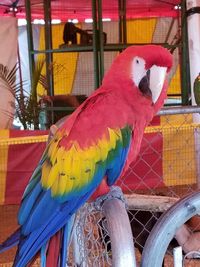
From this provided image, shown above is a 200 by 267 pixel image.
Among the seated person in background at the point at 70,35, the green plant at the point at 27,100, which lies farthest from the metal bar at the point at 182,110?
the seated person in background at the point at 70,35

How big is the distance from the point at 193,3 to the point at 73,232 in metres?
1.71

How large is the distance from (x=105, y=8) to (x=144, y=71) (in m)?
4.37

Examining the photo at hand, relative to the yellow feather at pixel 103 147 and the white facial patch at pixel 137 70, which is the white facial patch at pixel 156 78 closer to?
the white facial patch at pixel 137 70

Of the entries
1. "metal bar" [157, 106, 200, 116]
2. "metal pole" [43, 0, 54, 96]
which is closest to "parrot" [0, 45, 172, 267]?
"metal bar" [157, 106, 200, 116]

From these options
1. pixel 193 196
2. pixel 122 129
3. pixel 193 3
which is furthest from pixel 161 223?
pixel 193 3

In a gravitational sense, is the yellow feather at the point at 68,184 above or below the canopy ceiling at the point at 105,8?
below

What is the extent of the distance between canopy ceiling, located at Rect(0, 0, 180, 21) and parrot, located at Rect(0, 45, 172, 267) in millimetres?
3937

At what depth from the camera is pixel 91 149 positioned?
3.78ft

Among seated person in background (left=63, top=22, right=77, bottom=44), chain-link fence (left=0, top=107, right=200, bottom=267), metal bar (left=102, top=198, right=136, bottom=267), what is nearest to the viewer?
metal bar (left=102, top=198, right=136, bottom=267)

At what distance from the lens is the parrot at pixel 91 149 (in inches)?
39.4

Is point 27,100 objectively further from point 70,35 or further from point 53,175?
point 53,175

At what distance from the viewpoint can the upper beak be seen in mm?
1217

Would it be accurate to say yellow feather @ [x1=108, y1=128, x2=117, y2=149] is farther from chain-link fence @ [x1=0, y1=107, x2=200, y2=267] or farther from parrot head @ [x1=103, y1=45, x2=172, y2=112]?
chain-link fence @ [x1=0, y1=107, x2=200, y2=267]

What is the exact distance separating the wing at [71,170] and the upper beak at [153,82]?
12 cm
